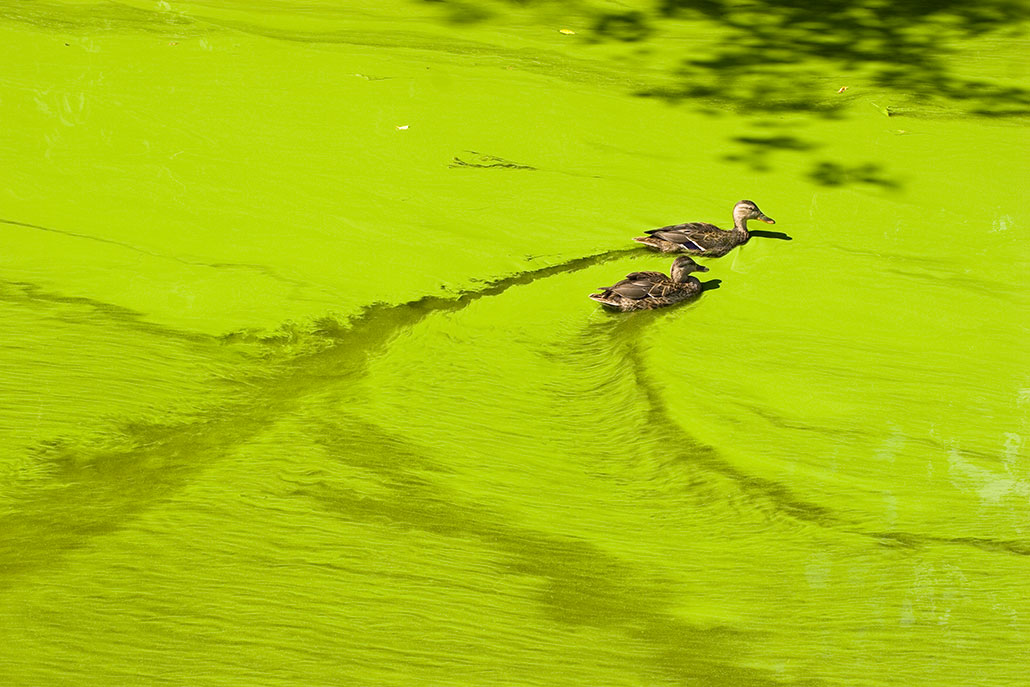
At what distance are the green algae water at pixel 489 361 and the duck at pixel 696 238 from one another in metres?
0.06

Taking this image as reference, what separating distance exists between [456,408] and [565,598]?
688 mm

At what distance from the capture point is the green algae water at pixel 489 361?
165 centimetres

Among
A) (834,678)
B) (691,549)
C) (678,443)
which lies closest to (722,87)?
(678,443)

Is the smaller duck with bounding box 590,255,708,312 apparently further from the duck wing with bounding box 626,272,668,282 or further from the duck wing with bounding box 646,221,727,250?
the duck wing with bounding box 646,221,727,250

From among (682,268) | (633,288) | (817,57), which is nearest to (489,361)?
(633,288)

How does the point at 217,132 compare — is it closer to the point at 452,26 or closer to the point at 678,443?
the point at 452,26

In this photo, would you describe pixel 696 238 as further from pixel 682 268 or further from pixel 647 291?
pixel 647 291

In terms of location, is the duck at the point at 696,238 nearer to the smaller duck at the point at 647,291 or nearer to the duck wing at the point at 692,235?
the duck wing at the point at 692,235

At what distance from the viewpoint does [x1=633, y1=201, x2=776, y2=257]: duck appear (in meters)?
3.09

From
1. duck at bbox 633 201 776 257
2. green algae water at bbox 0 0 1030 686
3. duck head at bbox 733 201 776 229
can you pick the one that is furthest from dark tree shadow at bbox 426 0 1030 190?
duck at bbox 633 201 776 257

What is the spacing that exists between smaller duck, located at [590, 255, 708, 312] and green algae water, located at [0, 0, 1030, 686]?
0.15 feet

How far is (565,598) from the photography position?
173 centimetres

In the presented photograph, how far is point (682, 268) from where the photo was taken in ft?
9.64

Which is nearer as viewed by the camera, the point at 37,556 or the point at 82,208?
the point at 37,556
